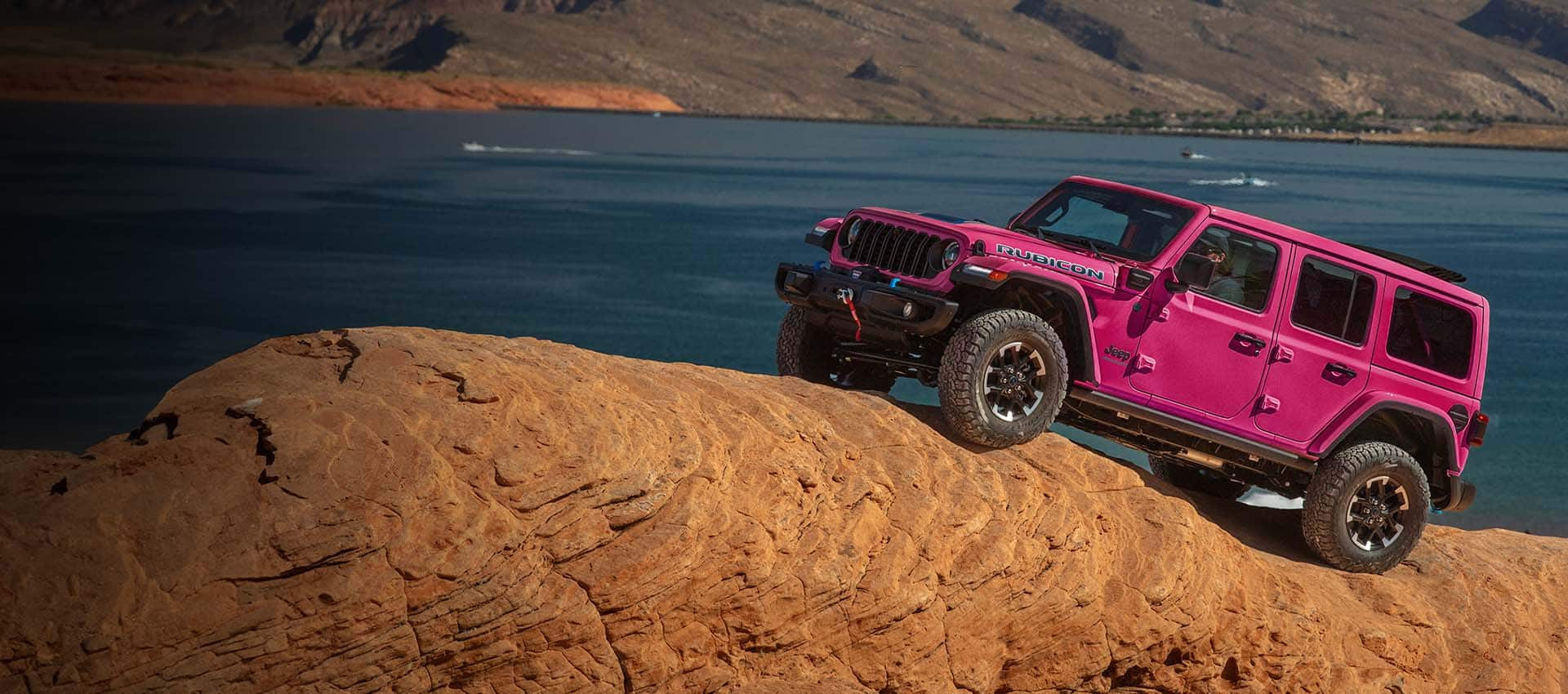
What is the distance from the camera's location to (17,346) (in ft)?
150

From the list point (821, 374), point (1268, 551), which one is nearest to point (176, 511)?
point (821, 374)

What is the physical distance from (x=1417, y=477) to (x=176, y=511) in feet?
28.7

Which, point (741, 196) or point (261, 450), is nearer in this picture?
point (261, 450)

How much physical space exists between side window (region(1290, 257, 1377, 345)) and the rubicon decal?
1.66 metres

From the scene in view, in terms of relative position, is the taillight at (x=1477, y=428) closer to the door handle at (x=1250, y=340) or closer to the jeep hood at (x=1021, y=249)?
the door handle at (x=1250, y=340)

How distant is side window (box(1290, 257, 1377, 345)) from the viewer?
11633 millimetres

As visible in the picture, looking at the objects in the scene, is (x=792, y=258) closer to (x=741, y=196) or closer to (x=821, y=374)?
(x=741, y=196)

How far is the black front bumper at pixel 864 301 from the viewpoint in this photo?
10.6 metres

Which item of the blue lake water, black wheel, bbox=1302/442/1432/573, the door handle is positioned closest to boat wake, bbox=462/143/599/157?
the blue lake water

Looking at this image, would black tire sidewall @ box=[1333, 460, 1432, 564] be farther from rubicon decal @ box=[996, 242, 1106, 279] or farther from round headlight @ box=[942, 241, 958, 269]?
round headlight @ box=[942, 241, 958, 269]

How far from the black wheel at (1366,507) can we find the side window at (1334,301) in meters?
0.89

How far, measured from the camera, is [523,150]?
469 feet

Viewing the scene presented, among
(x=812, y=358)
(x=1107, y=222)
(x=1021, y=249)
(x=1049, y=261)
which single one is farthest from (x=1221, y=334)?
(x=812, y=358)

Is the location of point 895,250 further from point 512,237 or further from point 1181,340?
point 512,237
